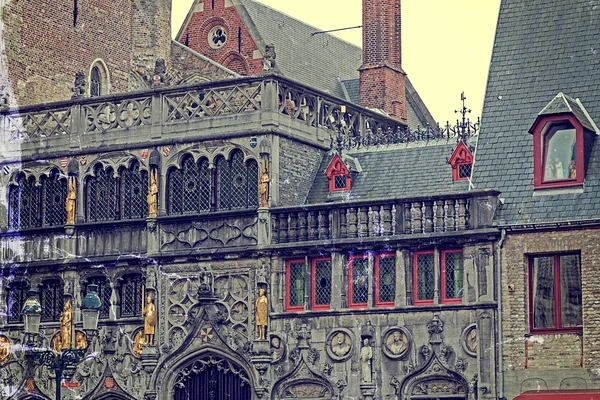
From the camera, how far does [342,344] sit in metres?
40.7

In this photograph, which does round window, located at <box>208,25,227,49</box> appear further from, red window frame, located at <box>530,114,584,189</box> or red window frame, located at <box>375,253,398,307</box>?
red window frame, located at <box>530,114,584,189</box>

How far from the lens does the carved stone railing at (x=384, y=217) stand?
39.3 m

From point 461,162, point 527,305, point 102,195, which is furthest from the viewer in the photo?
point 102,195

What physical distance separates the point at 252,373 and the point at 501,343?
6.34 metres

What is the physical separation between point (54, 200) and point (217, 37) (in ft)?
48.0

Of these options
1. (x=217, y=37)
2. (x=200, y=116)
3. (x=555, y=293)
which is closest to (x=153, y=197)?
(x=200, y=116)

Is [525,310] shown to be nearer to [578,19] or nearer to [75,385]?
[578,19]

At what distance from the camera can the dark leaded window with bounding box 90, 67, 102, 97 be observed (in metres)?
50.9

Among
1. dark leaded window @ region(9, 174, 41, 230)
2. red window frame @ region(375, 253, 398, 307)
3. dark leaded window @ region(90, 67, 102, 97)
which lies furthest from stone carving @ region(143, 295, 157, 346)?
dark leaded window @ region(90, 67, 102, 97)

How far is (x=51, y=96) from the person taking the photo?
4931cm

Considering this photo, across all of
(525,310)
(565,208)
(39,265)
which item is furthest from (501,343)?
(39,265)

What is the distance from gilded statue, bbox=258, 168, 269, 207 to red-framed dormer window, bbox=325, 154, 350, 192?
5.47 feet

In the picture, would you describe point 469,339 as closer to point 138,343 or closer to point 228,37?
point 138,343

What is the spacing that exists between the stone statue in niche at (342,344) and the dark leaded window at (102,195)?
7.20 m
